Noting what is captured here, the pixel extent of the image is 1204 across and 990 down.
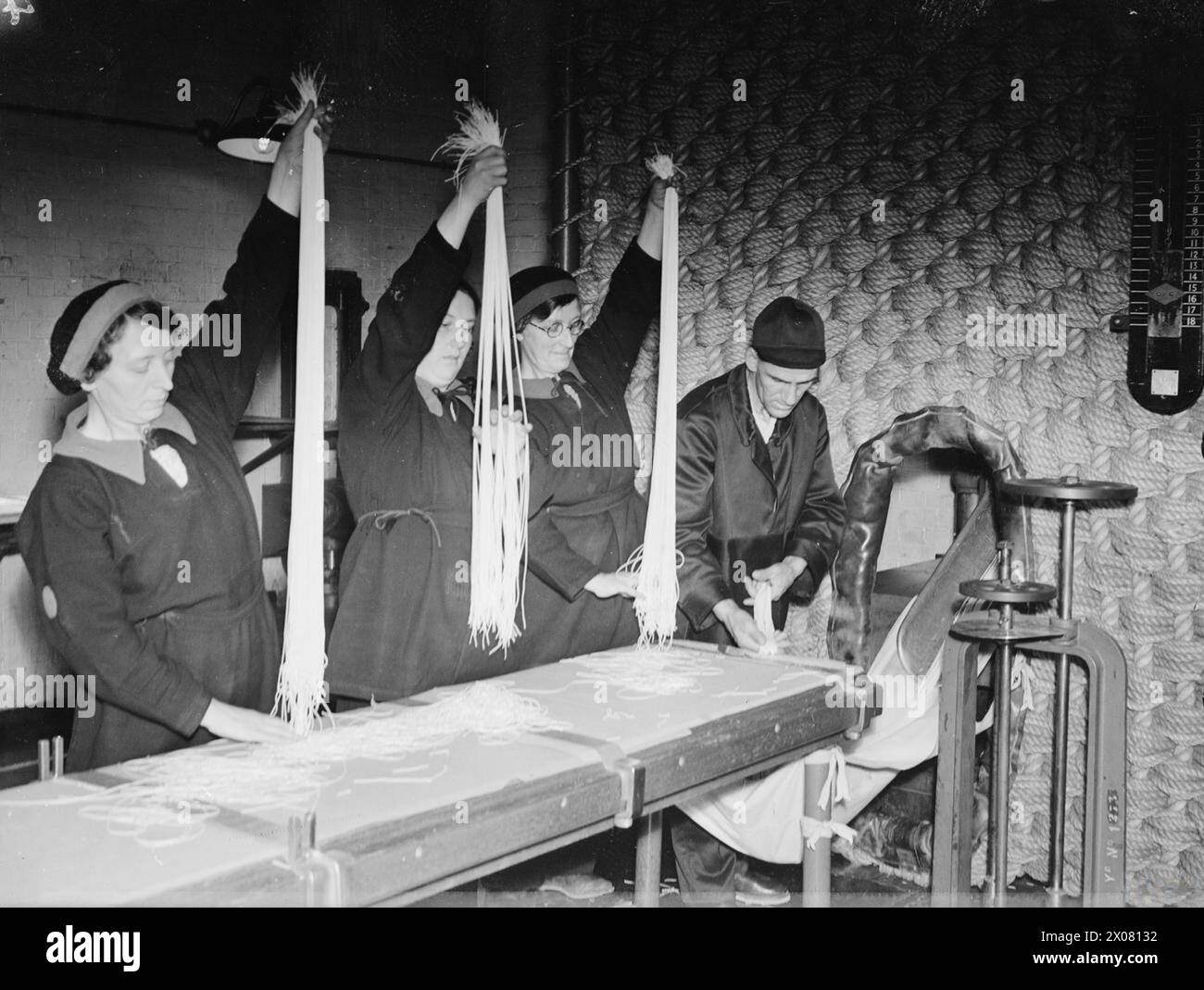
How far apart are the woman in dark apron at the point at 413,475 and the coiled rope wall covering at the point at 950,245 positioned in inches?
37.0

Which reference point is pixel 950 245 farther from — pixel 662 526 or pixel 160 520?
pixel 160 520

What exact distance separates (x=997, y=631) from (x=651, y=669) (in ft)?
2.88

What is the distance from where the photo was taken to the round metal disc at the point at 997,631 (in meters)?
3.12

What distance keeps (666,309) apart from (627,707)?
1386 mm

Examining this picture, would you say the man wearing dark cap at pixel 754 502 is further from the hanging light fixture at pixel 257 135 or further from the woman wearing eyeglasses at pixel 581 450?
the hanging light fixture at pixel 257 135

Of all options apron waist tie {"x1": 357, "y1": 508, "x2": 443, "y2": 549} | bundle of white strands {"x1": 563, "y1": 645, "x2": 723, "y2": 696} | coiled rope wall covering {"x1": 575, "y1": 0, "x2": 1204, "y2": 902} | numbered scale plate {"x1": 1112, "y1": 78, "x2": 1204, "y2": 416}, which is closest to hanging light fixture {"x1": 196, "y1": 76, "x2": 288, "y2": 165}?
apron waist tie {"x1": 357, "y1": 508, "x2": 443, "y2": 549}

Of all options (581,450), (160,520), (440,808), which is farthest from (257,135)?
(440,808)

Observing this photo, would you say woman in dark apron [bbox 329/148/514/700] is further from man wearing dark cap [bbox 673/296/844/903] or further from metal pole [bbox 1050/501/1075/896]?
metal pole [bbox 1050/501/1075/896]

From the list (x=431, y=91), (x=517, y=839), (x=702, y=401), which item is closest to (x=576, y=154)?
(x=431, y=91)

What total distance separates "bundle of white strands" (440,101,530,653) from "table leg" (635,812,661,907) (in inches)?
26.2

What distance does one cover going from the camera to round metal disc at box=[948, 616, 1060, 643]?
312cm

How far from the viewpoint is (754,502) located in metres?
4.00

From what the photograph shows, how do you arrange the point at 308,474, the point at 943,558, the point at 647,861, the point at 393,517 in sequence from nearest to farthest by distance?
the point at 308,474
the point at 393,517
the point at 647,861
the point at 943,558
